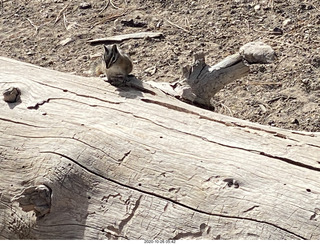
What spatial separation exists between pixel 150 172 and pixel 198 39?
11.5ft

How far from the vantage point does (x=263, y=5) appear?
687 centimetres

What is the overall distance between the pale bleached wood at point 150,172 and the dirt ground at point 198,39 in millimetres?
1896

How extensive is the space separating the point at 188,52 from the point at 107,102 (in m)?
2.68

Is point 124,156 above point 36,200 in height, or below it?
above

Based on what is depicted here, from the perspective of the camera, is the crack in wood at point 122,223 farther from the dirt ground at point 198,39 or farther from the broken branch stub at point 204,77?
the dirt ground at point 198,39

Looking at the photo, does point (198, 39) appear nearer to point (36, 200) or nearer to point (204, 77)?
point (204, 77)

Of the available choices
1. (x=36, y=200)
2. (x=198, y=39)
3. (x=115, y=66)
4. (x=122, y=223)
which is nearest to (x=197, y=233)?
(x=122, y=223)

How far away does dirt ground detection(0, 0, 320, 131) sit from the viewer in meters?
5.62

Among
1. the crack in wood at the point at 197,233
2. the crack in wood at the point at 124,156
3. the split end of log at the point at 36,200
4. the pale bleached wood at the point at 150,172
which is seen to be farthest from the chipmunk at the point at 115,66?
the crack in wood at the point at 197,233

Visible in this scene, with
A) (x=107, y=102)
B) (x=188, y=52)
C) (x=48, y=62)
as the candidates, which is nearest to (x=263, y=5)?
(x=188, y=52)

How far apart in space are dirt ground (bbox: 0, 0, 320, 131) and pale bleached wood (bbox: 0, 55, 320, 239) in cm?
190

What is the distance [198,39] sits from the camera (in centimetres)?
661

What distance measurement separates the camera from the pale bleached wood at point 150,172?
3.10 m

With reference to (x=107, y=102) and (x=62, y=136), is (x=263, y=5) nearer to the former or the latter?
(x=107, y=102)
